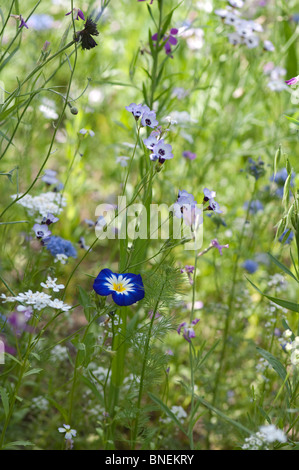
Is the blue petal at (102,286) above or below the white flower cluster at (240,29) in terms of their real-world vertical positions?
below

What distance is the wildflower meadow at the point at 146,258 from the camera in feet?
4.04

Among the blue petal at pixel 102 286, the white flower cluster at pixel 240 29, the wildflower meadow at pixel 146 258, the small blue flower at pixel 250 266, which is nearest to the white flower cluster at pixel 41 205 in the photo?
the wildflower meadow at pixel 146 258

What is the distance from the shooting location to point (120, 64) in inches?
127

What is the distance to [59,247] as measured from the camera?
4.95 feet

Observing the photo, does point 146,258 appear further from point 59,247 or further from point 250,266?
point 250,266

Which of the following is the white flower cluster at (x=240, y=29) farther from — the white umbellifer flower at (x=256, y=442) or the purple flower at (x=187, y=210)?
the white umbellifer flower at (x=256, y=442)

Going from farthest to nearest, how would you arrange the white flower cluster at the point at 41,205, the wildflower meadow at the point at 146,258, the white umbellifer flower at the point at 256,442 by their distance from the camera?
the white flower cluster at the point at 41,205
the wildflower meadow at the point at 146,258
the white umbellifer flower at the point at 256,442

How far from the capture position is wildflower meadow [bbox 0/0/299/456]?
1.23m

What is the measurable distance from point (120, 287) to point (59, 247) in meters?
0.36

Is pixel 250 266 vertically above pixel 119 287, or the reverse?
pixel 250 266
